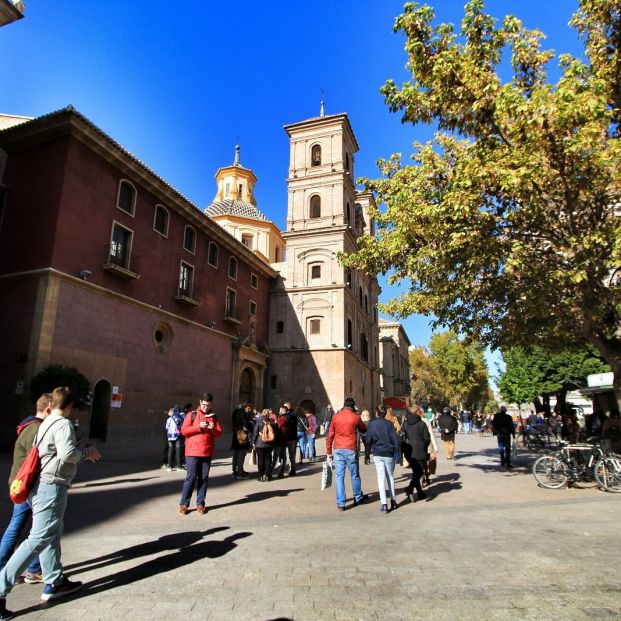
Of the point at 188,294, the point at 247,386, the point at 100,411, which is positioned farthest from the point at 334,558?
the point at 247,386

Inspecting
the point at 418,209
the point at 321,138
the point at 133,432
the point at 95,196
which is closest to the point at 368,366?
the point at 321,138

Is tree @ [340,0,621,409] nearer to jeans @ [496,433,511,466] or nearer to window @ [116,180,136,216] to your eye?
jeans @ [496,433,511,466]

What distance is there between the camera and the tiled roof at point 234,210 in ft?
144

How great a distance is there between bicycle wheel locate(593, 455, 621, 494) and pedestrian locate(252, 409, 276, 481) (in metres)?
7.14

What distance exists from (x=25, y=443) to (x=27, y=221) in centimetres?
1616

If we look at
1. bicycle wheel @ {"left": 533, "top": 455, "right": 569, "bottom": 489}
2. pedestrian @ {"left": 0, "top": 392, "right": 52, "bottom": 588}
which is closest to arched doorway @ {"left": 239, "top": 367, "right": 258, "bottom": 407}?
bicycle wheel @ {"left": 533, "top": 455, "right": 569, "bottom": 489}

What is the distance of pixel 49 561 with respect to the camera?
3.84 meters

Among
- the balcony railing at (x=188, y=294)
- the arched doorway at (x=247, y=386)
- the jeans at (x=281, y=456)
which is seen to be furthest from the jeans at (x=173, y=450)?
the arched doorway at (x=247, y=386)

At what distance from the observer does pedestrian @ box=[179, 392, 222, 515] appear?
7.07 metres

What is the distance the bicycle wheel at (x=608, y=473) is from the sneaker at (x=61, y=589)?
9928mm

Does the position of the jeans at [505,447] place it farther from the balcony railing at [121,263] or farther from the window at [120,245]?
the window at [120,245]

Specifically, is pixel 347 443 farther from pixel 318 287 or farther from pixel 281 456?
pixel 318 287

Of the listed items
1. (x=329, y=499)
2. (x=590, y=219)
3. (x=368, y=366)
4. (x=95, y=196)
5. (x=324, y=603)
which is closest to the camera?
(x=324, y=603)

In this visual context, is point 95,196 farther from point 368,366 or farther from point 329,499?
point 368,366
